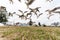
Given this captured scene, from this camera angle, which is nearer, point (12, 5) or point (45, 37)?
point (45, 37)

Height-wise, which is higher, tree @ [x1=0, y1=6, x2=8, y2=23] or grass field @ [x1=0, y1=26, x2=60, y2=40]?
tree @ [x1=0, y1=6, x2=8, y2=23]

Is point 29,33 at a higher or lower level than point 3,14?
lower

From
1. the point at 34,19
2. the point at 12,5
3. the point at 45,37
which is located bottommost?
the point at 45,37

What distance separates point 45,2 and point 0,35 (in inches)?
26.8

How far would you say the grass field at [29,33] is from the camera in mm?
1586

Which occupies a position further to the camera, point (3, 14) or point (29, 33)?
point (3, 14)

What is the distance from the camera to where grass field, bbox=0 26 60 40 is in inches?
62.4

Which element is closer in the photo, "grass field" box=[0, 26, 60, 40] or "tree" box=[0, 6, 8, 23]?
"grass field" box=[0, 26, 60, 40]

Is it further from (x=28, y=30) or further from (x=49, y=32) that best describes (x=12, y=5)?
(x=49, y=32)

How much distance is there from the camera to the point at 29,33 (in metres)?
1.63

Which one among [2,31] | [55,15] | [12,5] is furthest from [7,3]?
[55,15]

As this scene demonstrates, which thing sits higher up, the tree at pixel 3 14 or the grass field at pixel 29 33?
the tree at pixel 3 14

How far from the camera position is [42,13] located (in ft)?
5.59

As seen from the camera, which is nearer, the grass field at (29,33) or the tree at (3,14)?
the grass field at (29,33)
